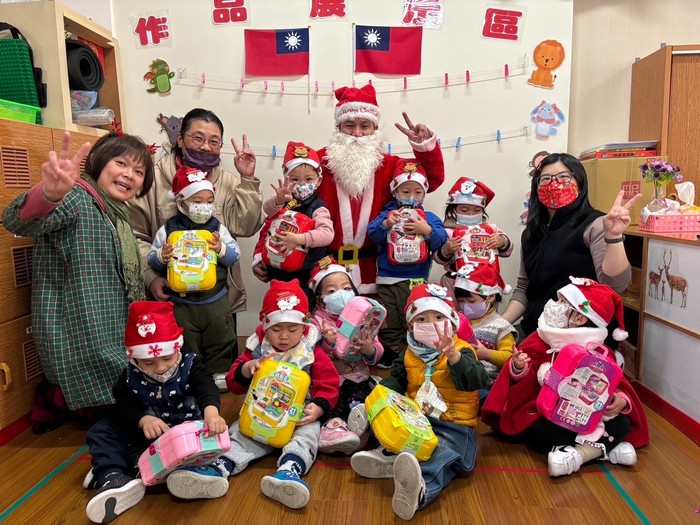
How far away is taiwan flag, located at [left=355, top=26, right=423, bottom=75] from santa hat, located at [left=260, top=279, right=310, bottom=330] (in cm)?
210

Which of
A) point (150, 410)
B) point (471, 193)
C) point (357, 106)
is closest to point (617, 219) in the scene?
point (471, 193)

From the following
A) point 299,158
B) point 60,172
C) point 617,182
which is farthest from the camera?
point 617,182

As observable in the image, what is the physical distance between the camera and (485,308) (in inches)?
106

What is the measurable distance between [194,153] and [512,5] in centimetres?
242

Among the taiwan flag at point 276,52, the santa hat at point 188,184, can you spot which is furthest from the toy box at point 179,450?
the taiwan flag at point 276,52

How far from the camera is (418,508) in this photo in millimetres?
1808

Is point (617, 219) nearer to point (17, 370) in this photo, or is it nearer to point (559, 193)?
point (559, 193)

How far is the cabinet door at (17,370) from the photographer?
234 centimetres

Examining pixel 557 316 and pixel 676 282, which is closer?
pixel 557 316

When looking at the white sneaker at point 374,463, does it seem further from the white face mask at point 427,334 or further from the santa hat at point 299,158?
the santa hat at point 299,158

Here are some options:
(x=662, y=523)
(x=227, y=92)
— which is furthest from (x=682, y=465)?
(x=227, y=92)

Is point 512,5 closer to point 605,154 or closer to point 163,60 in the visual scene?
point 605,154

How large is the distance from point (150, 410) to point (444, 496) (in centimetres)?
117

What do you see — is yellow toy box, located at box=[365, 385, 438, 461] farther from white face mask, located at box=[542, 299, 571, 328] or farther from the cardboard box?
the cardboard box
